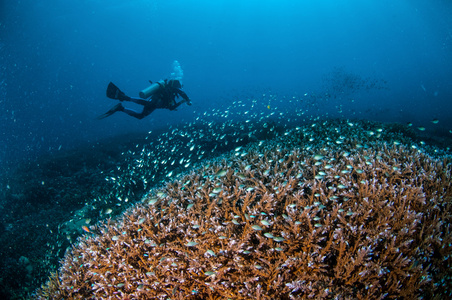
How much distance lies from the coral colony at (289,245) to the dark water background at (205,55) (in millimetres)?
28675

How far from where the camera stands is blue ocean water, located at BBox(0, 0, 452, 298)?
40.0 meters

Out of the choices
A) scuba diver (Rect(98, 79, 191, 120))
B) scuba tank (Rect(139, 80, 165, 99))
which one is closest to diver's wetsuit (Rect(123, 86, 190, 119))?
scuba diver (Rect(98, 79, 191, 120))

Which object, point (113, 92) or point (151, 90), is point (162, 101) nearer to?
point (151, 90)

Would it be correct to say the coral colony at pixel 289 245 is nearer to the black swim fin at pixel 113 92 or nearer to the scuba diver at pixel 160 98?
the scuba diver at pixel 160 98

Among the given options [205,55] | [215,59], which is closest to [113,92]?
[205,55]

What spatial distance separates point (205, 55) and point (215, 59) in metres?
13.5

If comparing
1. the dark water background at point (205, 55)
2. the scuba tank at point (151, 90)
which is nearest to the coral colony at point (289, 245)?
the scuba tank at point (151, 90)

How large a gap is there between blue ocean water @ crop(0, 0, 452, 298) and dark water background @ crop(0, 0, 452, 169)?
2.14 feet

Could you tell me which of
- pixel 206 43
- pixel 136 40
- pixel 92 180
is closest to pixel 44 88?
pixel 136 40

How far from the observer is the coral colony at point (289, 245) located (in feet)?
8.29

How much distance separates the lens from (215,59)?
174500 millimetres

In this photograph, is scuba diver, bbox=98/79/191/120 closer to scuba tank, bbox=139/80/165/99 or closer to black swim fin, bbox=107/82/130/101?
scuba tank, bbox=139/80/165/99

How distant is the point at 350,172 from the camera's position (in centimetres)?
436

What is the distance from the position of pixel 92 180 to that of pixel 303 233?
12.6 m
